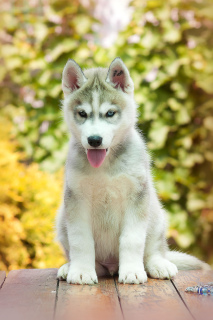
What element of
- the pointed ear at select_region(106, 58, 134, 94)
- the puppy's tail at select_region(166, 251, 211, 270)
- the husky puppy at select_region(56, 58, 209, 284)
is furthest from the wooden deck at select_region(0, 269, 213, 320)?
the pointed ear at select_region(106, 58, 134, 94)

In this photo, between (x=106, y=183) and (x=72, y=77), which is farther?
(x=72, y=77)

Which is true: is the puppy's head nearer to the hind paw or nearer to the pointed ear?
the pointed ear

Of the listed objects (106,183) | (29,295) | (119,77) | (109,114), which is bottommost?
(29,295)

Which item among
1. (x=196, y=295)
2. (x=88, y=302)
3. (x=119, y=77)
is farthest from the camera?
(x=119, y=77)

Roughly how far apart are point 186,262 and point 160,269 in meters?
0.42

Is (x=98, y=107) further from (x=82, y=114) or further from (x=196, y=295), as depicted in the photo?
(x=196, y=295)

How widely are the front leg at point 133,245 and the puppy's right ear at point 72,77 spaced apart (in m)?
0.85

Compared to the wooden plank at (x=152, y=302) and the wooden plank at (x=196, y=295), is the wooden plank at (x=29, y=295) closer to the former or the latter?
the wooden plank at (x=152, y=302)

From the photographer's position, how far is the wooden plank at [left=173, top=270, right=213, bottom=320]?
7.99 feet

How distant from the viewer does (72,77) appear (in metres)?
3.16

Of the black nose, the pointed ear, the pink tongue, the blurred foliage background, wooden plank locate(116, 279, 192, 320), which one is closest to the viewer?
wooden plank locate(116, 279, 192, 320)

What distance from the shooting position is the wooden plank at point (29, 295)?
2455mm

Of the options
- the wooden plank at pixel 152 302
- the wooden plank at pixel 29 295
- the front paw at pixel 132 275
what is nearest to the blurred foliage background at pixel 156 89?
the wooden plank at pixel 29 295

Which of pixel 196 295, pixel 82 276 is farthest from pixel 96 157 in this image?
pixel 196 295
